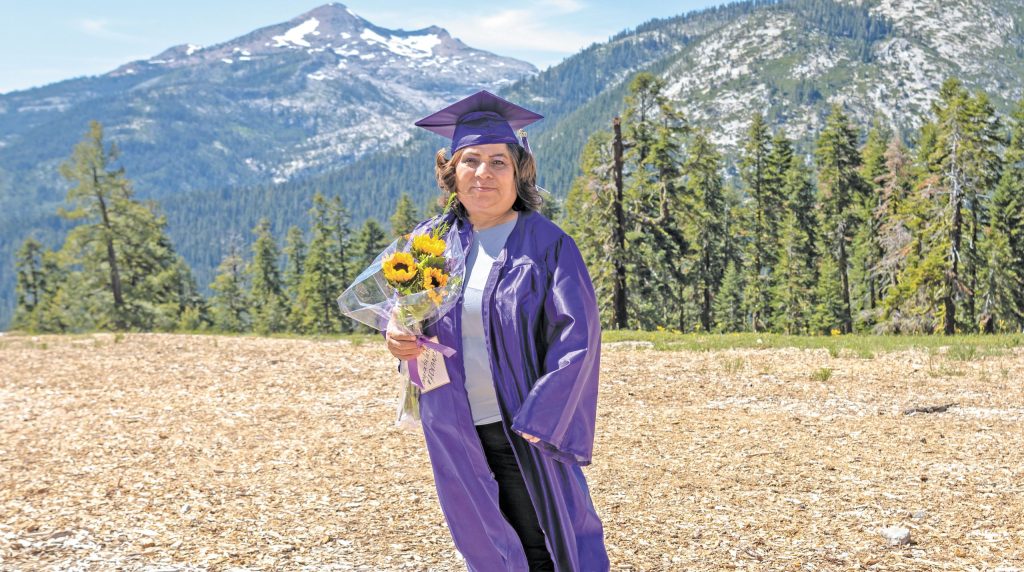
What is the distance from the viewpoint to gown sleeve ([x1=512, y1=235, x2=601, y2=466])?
331cm

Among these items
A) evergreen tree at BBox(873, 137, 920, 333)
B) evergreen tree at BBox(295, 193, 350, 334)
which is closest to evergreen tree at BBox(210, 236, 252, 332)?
evergreen tree at BBox(295, 193, 350, 334)

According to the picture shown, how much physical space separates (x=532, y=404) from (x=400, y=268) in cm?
84

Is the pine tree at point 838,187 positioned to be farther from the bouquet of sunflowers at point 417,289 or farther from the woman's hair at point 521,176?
the bouquet of sunflowers at point 417,289

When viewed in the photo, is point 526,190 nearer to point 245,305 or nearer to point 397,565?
point 397,565

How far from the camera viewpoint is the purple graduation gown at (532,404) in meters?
3.36

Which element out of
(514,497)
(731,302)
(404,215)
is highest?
(404,215)

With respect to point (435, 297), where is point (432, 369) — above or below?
below

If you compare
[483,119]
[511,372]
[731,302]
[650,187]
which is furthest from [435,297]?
[731,302]

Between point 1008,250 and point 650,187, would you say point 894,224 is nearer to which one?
point 1008,250

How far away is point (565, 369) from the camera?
3316 mm

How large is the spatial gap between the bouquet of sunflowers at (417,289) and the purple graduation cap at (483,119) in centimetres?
44

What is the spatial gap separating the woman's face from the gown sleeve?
360mm

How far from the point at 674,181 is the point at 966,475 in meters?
29.6

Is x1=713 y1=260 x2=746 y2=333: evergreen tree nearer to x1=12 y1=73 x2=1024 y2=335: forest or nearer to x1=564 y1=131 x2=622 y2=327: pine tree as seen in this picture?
x1=12 y1=73 x2=1024 y2=335: forest
